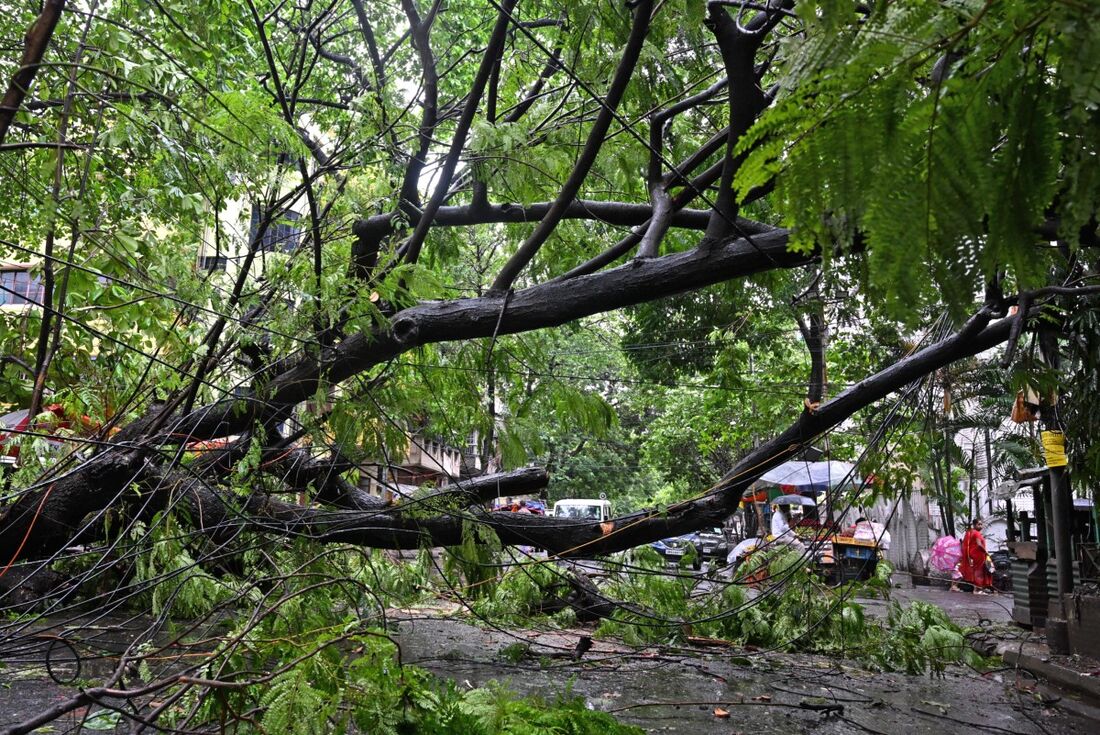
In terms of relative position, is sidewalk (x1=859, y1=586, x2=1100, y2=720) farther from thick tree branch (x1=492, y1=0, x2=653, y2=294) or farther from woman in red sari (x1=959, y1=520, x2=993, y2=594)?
thick tree branch (x1=492, y1=0, x2=653, y2=294)

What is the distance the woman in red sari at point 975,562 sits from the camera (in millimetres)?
16062

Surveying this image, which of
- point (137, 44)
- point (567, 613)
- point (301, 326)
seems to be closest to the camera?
point (137, 44)

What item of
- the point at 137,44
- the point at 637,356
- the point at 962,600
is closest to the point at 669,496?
the point at 962,600

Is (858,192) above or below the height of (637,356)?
below

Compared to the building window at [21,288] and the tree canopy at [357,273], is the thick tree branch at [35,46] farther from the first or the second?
the building window at [21,288]

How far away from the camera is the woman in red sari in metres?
16.1

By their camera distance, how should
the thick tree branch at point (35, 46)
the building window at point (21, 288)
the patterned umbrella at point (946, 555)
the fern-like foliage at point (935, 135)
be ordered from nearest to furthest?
the fern-like foliage at point (935, 135) < the thick tree branch at point (35, 46) < the building window at point (21, 288) < the patterned umbrella at point (946, 555)

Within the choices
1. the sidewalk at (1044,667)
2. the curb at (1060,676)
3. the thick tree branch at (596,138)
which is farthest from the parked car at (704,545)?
the thick tree branch at (596,138)

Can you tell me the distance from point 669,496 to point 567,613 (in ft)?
110

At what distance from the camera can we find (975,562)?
16609 millimetres

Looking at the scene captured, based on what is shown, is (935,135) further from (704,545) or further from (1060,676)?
(704,545)

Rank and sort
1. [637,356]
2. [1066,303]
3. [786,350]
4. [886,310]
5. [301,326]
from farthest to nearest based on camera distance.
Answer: [786,350], [637,356], [1066,303], [301,326], [886,310]

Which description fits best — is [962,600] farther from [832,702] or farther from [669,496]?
[669,496]

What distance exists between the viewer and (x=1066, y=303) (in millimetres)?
6543
